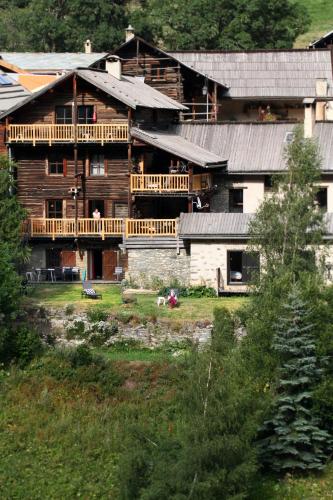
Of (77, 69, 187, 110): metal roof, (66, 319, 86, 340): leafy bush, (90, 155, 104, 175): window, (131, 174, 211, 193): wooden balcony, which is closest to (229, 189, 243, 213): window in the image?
(131, 174, 211, 193): wooden balcony

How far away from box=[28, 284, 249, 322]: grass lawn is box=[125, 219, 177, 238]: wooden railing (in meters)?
3.06

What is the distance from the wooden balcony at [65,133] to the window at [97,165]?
1259mm

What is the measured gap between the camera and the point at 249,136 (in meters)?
61.3

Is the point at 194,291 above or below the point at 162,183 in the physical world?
below

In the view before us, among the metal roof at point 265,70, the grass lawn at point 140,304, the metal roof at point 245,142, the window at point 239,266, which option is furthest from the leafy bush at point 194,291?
the metal roof at point 265,70

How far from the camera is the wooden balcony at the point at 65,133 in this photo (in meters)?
58.1

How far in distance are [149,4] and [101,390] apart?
6572 cm

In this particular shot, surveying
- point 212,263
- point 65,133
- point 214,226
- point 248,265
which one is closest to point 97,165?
point 65,133

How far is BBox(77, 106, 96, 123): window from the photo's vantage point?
194 ft

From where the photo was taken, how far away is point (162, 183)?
57.6m

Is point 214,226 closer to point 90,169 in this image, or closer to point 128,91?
point 90,169

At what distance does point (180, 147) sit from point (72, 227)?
5610mm

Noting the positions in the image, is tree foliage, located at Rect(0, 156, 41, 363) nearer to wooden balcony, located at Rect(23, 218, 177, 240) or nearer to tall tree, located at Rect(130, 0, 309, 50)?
wooden balcony, located at Rect(23, 218, 177, 240)

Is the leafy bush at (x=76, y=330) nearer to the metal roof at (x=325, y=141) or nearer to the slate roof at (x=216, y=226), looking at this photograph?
the slate roof at (x=216, y=226)
